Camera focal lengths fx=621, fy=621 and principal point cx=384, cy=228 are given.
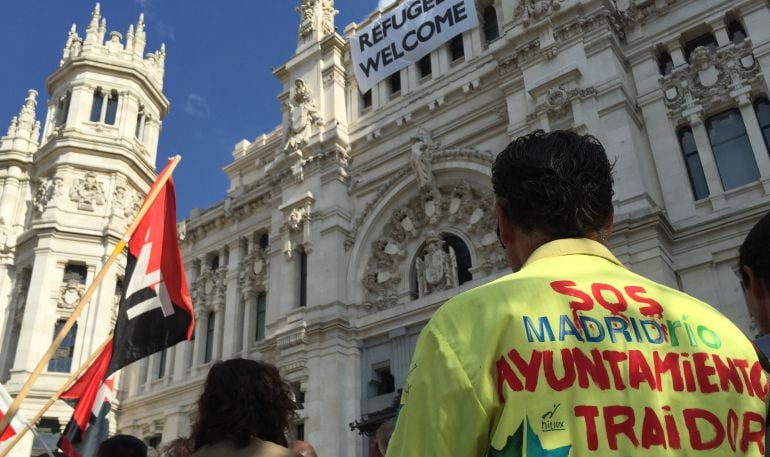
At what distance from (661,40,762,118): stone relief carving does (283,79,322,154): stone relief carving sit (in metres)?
11.8

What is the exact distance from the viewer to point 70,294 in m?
25.9

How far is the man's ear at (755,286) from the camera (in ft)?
8.05

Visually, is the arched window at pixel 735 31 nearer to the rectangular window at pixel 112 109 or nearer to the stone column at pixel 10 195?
the rectangular window at pixel 112 109

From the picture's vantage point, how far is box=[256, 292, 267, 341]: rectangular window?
899 inches

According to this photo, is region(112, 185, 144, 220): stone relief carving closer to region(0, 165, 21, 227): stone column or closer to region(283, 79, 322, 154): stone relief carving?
region(0, 165, 21, 227): stone column

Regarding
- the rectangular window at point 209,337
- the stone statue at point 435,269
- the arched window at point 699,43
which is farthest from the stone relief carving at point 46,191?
the arched window at point 699,43

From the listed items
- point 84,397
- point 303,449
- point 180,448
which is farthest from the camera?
point 84,397

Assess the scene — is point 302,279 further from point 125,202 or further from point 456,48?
point 125,202

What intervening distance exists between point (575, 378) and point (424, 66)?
21.6m

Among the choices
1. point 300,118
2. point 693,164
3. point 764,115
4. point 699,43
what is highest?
point 300,118

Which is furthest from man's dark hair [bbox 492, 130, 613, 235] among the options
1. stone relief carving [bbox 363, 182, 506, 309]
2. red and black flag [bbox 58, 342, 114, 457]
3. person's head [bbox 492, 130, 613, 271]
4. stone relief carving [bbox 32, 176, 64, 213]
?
stone relief carving [bbox 32, 176, 64, 213]

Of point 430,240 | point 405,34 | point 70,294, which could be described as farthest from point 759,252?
point 70,294

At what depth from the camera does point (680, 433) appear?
1.48 meters

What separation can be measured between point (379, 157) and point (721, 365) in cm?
1952
